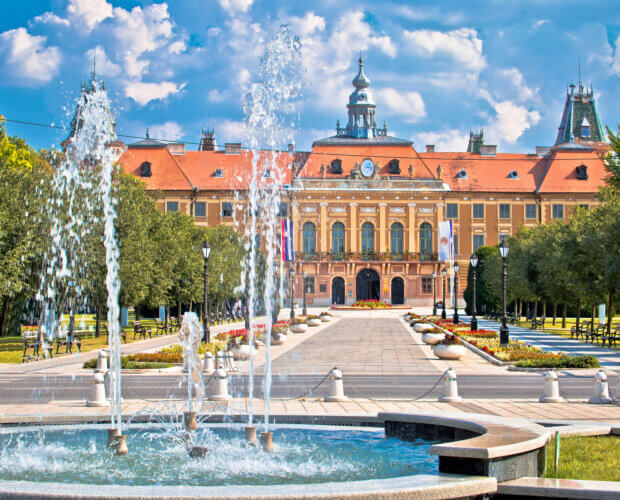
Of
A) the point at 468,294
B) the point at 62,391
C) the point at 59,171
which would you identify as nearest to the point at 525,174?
the point at 468,294

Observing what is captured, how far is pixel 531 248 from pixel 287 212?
4082 centimetres

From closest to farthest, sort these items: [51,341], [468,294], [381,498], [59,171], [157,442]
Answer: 1. [381,498]
2. [157,442]
3. [51,341]
4. [59,171]
5. [468,294]

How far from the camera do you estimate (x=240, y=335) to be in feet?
101

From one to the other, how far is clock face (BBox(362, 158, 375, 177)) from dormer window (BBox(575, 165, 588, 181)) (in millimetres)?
23512

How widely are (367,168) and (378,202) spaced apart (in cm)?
412

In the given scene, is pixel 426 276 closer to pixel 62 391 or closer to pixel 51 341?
pixel 51 341

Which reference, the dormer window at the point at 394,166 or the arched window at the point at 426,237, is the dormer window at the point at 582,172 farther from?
the dormer window at the point at 394,166

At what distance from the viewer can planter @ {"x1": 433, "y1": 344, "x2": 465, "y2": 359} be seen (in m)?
25.2

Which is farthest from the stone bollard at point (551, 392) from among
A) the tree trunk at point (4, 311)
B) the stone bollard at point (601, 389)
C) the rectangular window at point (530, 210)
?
the rectangular window at point (530, 210)

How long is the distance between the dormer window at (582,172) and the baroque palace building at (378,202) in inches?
4.4

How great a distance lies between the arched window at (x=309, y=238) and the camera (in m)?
85.1

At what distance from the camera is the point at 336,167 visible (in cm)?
8562

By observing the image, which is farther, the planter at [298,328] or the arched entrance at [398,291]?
the arched entrance at [398,291]

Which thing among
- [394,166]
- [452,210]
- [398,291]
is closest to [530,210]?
[452,210]
